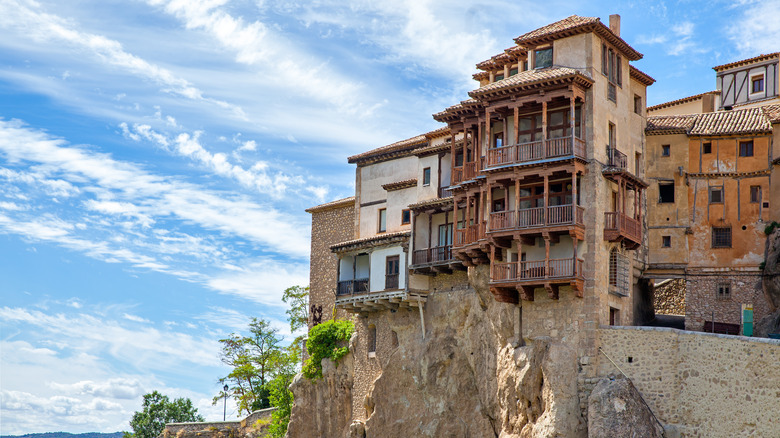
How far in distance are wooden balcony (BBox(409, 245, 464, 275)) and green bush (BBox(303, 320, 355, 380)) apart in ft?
25.9

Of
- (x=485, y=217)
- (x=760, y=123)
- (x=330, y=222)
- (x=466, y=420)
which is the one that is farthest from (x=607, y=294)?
Result: (x=330, y=222)

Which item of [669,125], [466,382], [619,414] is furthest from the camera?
[669,125]

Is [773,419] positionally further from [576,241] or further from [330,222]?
[330,222]

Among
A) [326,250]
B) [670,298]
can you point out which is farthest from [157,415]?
[670,298]

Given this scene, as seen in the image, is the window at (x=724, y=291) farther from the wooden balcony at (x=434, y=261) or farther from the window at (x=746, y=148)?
the wooden balcony at (x=434, y=261)

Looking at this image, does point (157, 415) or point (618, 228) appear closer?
point (618, 228)

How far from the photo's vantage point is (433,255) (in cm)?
5156

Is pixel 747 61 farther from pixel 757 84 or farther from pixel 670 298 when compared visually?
pixel 670 298

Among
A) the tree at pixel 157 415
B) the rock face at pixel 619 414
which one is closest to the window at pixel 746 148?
the rock face at pixel 619 414

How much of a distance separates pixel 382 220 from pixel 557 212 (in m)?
17.1

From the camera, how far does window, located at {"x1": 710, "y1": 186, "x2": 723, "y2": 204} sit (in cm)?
5066

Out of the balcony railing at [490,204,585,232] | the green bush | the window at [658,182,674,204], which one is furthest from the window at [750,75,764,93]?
the green bush

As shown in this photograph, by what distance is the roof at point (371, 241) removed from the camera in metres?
53.6

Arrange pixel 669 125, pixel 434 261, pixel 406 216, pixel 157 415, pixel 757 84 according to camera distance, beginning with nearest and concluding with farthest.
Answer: pixel 434 261, pixel 669 125, pixel 406 216, pixel 757 84, pixel 157 415
